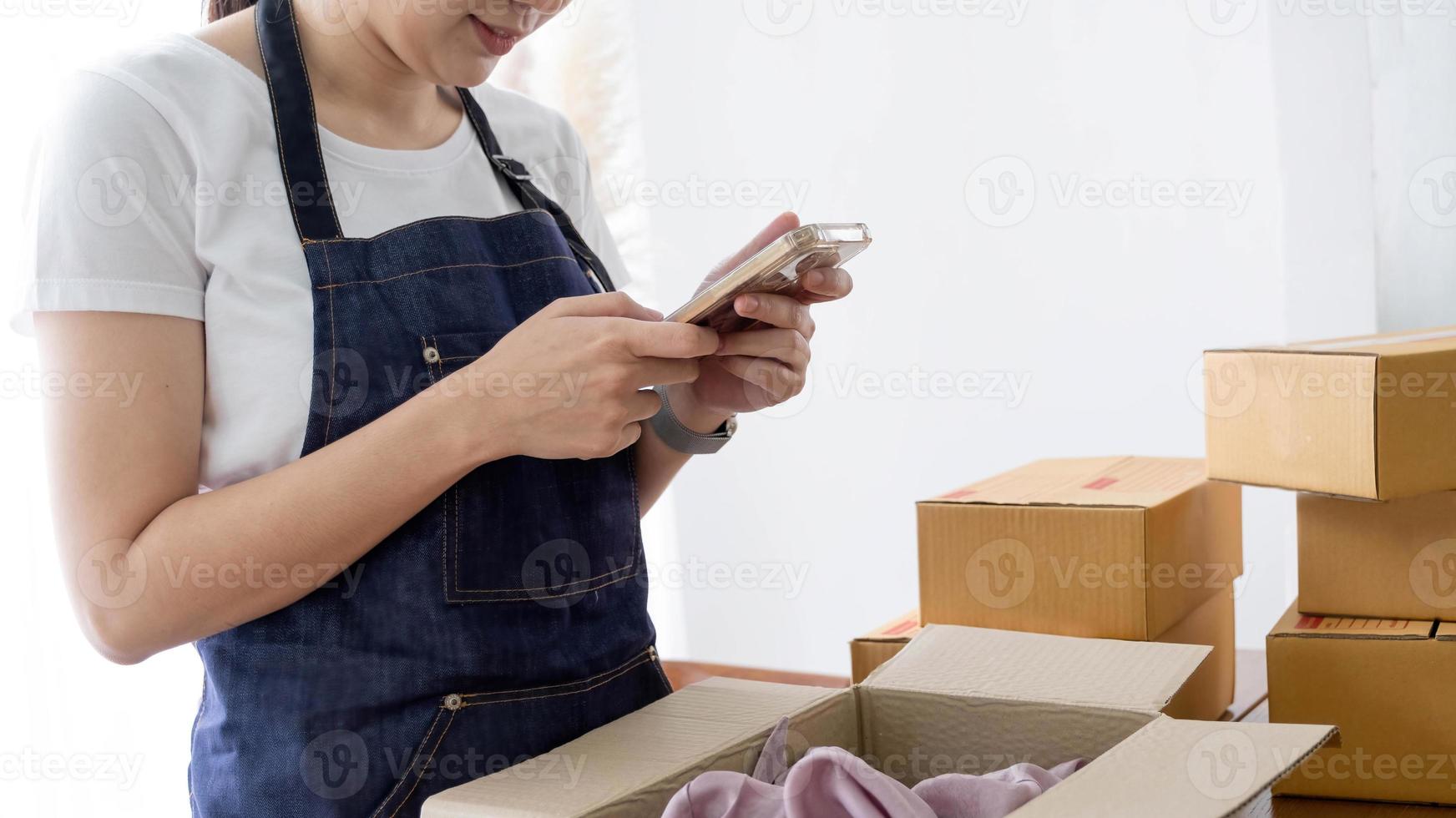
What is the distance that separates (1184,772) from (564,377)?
47 cm

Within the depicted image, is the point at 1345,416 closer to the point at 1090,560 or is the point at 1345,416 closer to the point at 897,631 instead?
Result: the point at 1090,560

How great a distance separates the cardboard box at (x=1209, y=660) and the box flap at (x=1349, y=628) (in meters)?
0.09

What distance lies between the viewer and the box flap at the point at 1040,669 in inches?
33.9

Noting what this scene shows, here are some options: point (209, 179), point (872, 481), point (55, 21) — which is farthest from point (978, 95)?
point (209, 179)

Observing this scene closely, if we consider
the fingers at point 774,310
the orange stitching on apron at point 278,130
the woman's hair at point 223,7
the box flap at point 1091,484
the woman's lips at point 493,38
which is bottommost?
the box flap at point 1091,484

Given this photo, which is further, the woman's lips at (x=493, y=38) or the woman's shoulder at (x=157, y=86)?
the woman's lips at (x=493, y=38)

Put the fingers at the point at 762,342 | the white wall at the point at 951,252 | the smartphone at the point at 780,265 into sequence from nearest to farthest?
the smartphone at the point at 780,265
the fingers at the point at 762,342
the white wall at the point at 951,252

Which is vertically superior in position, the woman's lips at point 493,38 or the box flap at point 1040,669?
the woman's lips at point 493,38

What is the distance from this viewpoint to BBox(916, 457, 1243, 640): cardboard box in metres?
1.11

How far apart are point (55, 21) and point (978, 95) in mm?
1708

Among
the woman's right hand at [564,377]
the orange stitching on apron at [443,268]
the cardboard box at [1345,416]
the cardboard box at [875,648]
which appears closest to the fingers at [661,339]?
the woman's right hand at [564,377]

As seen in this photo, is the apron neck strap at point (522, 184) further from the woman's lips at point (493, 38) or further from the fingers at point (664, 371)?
the fingers at point (664, 371)

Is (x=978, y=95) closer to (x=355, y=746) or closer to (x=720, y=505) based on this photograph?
(x=720, y=505)

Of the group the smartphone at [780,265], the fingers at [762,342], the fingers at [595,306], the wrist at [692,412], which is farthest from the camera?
the wrist at [692,412]
